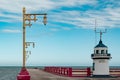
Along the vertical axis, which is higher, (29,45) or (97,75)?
(29,45)

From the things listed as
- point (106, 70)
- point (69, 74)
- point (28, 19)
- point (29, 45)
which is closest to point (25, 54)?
point (29, 45)

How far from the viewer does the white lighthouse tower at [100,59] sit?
3262 centimetres

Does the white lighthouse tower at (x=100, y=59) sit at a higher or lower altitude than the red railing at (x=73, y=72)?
A: higher

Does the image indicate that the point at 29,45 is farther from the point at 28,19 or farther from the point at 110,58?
the point at 110,58

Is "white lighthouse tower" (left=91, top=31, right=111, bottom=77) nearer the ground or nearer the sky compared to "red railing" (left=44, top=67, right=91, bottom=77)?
nearer the sky

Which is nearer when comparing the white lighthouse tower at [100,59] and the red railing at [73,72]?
the red railing at [73,72]

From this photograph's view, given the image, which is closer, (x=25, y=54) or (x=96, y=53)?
(x=25, y=54)

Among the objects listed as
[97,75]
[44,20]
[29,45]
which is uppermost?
[44,20]

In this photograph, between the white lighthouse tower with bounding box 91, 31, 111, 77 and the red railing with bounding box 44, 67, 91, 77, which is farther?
the white lighthouse tower with bounding box 91, 31, 111, 77

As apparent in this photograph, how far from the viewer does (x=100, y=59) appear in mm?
32875

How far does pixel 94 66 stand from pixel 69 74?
278cm

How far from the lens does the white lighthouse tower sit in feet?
107

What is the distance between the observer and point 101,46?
108 feet

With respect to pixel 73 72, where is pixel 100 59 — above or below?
above
